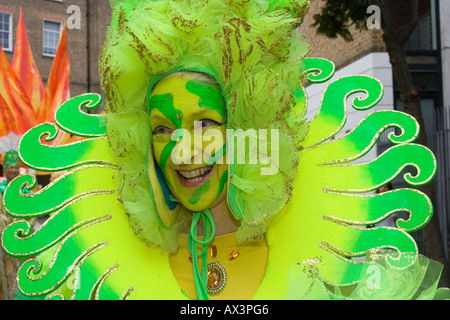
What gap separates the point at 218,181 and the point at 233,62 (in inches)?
14.7

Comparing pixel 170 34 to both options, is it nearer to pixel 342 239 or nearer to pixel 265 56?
pixel 265 56

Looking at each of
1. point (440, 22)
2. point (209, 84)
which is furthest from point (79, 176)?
point (440, 22)

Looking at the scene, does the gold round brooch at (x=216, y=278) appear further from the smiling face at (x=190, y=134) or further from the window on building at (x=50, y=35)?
the window on building at (x=50, y=35)

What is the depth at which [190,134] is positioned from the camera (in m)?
1.62

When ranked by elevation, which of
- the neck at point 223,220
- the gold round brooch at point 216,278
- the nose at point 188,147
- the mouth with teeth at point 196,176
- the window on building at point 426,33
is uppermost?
the window on building at point 426,33

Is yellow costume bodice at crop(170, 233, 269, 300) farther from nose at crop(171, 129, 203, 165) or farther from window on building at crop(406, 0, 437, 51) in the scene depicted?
window on building at crop(406, 0, 437, 51)

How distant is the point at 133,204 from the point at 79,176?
31 centimetres

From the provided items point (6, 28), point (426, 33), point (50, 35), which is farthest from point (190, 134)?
point (6, 28)

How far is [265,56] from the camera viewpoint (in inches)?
64.4

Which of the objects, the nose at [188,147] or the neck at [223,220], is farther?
the neck at [223,220]

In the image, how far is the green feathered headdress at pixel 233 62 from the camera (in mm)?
1576

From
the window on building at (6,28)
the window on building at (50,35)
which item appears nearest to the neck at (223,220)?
the window on building at (50,35)

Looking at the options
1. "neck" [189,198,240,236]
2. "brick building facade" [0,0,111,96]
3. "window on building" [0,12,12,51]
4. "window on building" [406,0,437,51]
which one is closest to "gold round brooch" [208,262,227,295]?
"neck" [189,198,240,236]

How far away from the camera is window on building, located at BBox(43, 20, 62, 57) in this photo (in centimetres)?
1000
